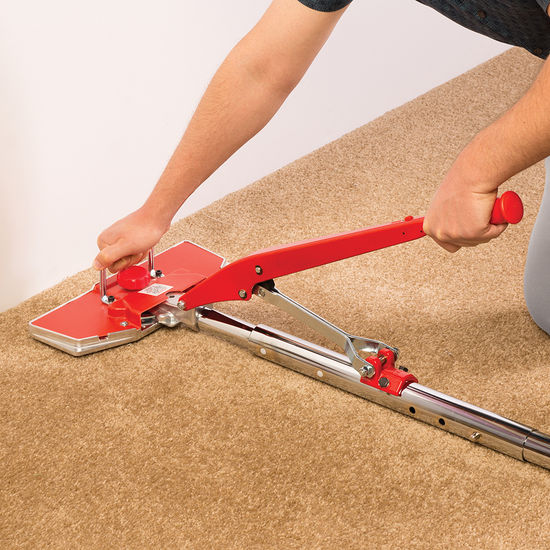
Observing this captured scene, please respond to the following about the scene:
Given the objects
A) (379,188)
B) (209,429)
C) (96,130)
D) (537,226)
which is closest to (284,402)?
(209,429)

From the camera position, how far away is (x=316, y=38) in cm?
→ 117

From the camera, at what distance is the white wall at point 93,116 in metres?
1.44

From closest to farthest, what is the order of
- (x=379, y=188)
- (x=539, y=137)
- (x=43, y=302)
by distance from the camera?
1. (x=539, y=137)
2. (x=43, y=302)
3. (x=379, y=188)

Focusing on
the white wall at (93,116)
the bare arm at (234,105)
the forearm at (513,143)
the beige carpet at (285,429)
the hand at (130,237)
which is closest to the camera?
the forearm at (513,143)

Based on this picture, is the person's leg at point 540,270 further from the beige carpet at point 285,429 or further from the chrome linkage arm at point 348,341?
the chrome linkage arm at point 348,341

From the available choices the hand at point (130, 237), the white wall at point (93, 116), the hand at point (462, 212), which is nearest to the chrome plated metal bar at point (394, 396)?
the hand at point (130, 237)

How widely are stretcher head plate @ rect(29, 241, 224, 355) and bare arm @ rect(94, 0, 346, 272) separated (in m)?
0.09

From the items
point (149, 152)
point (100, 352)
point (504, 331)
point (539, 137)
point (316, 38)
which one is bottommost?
point (504, 331)

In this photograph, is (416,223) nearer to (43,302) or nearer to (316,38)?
(316,38)

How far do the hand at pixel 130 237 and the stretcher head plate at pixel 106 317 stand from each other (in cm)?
10

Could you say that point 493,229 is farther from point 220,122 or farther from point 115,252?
point 115,252

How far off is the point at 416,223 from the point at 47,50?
745 millimetres

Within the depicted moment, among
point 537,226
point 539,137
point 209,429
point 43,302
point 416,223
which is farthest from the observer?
point 43,302

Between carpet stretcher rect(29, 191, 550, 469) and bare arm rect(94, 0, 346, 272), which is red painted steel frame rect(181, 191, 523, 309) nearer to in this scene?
carpet stretcher rect(29, 191, 550, 469)
